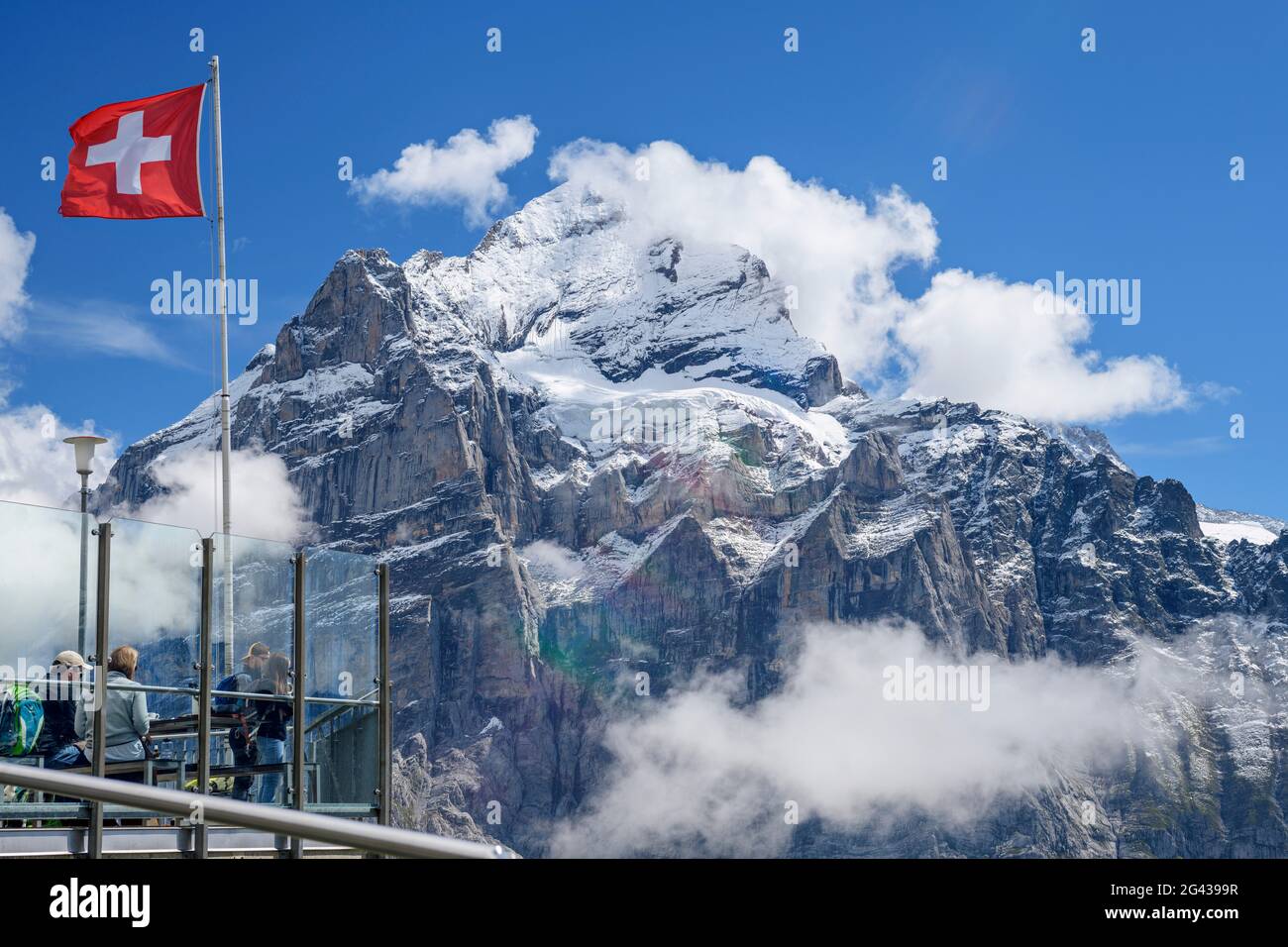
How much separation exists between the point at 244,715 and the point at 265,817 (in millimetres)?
13354

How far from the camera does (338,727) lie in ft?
70.6

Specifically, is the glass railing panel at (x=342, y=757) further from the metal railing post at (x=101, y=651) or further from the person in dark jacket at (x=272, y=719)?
the metal railing post at (x=101, y=651)

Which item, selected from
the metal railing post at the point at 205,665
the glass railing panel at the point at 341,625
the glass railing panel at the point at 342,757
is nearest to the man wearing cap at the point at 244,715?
the metal railing post at the point at 205,665

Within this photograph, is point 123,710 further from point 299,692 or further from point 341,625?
point 341,625

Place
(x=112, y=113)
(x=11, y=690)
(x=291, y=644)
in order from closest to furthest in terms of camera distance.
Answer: (x=11, y=690), (x=291, y=644), (x=112, y=113)

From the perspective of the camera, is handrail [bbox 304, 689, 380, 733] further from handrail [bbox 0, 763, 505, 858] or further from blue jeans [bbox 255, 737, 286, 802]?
handrail [bbox 0, 763, 505, 858]

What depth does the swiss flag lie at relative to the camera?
35.0 m

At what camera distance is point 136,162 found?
3528 cm

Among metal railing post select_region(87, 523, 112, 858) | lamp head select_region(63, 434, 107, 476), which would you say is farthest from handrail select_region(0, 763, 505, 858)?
lamp head select_region(63, 434, 107, 476)
